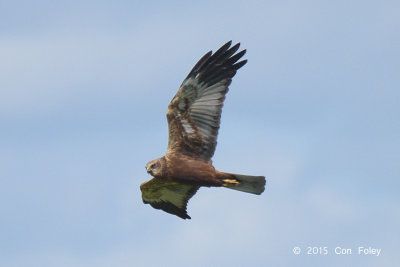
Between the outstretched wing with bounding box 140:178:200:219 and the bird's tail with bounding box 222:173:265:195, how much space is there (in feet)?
5.70

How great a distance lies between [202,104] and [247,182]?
183cm

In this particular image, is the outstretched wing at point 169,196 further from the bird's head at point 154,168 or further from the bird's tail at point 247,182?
the bird's tail at point 247,182

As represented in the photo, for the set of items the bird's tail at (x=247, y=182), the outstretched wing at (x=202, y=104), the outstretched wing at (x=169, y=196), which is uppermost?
the outstretched wing at (x=202, y=104)

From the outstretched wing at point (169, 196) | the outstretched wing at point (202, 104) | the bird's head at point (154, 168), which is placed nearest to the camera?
the bird's head at point (154, 168)

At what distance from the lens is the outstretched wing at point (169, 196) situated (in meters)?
22.1

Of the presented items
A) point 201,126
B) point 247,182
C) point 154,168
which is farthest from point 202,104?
point 247,182

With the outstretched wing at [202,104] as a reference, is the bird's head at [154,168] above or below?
below

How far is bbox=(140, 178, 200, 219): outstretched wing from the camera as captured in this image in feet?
72.4

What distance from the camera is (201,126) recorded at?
20.7 m

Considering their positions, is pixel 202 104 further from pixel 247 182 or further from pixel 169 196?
pixel 169 196

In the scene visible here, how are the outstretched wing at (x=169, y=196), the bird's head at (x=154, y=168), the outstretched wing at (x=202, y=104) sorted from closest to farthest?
the bird's head at (x=154, y=168), the outstretched wing at (x=202, y=104), the outstretched wing at (x=169, y=196)

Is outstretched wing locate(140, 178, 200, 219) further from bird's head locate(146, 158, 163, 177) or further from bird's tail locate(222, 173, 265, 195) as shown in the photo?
bird's tail locate(222, 173, 265, 195)

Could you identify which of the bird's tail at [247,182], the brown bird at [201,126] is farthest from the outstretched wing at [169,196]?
the bird's tail at [247,182]

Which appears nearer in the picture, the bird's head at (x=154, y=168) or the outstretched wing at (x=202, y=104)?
the bird's head at (x=154, y=168)
